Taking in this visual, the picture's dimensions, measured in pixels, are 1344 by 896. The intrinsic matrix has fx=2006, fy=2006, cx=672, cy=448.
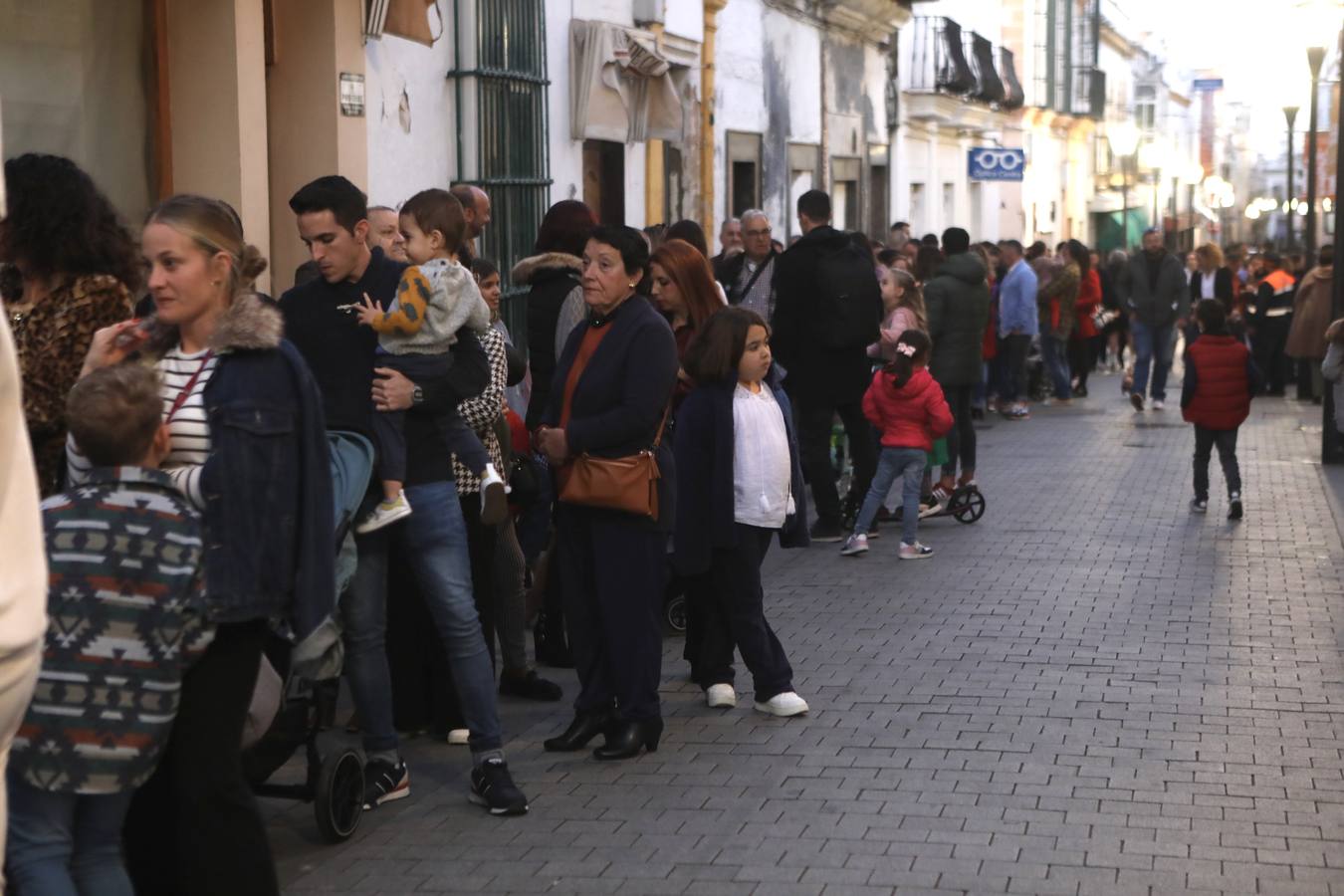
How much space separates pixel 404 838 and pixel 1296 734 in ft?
10.5

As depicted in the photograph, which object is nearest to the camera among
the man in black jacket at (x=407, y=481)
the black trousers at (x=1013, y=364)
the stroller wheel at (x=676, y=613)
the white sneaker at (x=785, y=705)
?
the man in black jacket at (x=407, y=481)

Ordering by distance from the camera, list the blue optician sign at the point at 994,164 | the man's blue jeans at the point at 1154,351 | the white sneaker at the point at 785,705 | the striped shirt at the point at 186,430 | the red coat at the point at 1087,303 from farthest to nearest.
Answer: the blue optician sign at the point at 994,164
the red coat at the point at 1087,303
the man's blue jeans at the point at 1154,351
the white sneaker at the point at 785,705
the striped shirt at the point at 186,430

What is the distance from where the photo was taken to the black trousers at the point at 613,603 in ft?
21.9

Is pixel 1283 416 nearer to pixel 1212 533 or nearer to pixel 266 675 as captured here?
pixel 1212 533

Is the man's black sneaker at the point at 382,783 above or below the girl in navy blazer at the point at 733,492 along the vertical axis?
below

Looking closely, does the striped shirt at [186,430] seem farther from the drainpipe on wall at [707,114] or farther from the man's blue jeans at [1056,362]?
the man's blue jeans at [1056,362]

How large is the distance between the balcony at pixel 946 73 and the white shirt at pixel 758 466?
933 inches

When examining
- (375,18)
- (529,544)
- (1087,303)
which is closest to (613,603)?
(529,544)

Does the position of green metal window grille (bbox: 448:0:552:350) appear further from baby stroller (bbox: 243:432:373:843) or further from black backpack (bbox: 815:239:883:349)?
baby stroller (bbox: 243:432:373:843)

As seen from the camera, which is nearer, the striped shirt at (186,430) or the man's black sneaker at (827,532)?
the striped shirt at (186,430)

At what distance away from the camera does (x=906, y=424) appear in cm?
1134

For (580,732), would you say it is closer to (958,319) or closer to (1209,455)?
(1209,455)

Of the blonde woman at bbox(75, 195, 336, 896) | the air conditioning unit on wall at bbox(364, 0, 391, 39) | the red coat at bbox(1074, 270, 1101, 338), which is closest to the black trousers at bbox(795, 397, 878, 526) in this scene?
the air conditioning unit on wall at bbox(364, 0, 391, 39)

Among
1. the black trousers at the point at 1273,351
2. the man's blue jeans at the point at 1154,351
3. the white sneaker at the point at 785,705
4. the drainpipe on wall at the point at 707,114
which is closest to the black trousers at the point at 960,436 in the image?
the white sneaker at the point at 785,705
